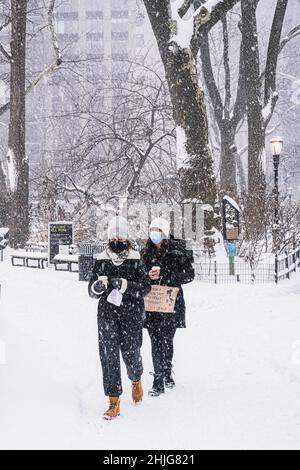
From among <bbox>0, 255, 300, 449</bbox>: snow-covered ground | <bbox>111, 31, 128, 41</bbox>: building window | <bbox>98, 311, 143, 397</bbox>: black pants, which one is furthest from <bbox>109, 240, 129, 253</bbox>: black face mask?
<bbox>111, 31, 128, 41</bbox>: building window

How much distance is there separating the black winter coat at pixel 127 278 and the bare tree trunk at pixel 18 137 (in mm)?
18225

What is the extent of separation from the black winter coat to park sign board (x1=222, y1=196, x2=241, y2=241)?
10.1m

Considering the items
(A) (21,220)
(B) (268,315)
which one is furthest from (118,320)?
(A) (21,220)

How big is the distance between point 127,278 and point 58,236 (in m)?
13.9

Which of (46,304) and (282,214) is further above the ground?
(282,214)

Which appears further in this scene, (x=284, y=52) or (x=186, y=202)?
(x=284, y=52)

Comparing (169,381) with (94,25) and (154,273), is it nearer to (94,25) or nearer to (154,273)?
(154,273)

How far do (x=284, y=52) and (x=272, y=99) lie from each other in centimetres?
3429

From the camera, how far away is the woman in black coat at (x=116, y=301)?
6.14 metres

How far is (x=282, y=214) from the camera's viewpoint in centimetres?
1859

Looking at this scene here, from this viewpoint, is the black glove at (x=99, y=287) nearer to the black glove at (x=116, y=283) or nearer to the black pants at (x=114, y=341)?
the black glove at (x=116, y=283)

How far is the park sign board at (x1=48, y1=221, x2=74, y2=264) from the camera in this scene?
64.7ft

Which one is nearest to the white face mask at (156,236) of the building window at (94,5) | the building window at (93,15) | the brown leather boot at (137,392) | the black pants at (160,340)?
the black pants at (160,340)
